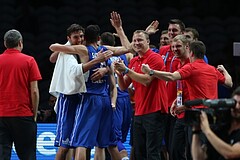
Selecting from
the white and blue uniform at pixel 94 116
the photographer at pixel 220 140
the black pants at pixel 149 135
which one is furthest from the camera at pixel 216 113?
the white and blue uniform at pixel 94 116

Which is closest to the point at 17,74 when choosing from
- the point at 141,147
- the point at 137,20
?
A: the point at 141,147

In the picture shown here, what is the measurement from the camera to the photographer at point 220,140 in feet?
21.7

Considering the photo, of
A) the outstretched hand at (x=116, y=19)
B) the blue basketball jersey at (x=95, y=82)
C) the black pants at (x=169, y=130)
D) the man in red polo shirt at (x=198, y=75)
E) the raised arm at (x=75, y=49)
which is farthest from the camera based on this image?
the black pants at (x=169, y=130)

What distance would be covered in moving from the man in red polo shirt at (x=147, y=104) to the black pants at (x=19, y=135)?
1300 millimetres

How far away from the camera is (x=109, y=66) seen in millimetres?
9961

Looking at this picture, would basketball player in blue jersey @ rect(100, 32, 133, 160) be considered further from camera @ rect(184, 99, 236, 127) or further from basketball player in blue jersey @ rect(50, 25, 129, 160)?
camera @ rect(184, 99, 236, 127)

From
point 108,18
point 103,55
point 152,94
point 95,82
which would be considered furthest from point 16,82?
point 108,18

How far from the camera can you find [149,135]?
374 inches

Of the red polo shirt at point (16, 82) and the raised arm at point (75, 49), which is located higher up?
the raised arm at point (75, 49)

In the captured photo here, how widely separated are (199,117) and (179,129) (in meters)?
3.02

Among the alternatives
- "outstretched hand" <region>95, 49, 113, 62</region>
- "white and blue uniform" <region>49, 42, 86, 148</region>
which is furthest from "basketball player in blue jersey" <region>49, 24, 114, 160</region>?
"outstretched hand" <region>95, 49, 113, 62</region>

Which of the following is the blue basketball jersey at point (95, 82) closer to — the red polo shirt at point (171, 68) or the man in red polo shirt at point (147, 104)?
the man in red polo shirt at point (147, 104)

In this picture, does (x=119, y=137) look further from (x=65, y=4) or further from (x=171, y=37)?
(x=65, y=4)

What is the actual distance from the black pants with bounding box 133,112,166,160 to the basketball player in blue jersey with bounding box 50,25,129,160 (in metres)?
0.42
